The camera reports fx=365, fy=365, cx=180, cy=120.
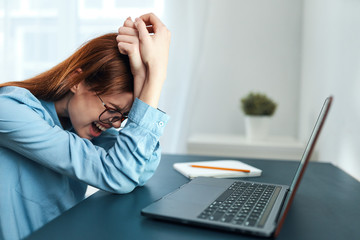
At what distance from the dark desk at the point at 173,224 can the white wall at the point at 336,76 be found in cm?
34

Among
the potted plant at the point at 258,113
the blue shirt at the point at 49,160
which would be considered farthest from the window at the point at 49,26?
the blue shirt at the point at 49,160

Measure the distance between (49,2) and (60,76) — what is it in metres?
1.57

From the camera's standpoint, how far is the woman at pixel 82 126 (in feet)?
2.53

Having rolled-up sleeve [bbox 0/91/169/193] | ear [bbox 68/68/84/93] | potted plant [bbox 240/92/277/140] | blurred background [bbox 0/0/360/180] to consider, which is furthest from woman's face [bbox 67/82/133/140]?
potted plant [bbox 240/92/277/140]

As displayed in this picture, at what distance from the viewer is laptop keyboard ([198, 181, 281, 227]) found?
1.88ft

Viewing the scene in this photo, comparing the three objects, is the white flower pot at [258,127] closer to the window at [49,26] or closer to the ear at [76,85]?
the window at [49,26]

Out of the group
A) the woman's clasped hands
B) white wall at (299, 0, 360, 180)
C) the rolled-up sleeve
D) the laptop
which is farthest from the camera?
white wall at (299, 0, 360, 180)

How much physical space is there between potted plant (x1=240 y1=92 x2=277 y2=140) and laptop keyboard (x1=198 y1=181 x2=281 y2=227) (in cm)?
130

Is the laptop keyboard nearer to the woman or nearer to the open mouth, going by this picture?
the woman

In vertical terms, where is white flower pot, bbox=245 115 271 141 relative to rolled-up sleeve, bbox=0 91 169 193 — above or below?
below

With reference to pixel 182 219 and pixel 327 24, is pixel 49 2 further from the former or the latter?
pixel 182 219

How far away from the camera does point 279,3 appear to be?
2291mm

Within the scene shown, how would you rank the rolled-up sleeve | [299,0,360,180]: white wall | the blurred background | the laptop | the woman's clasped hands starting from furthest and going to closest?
the blurred background → [299,0,360,180]: white wall → the woman's clasped hands → the rolled-up sleeve → the laptop

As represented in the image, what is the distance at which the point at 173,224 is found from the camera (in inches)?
23.4
